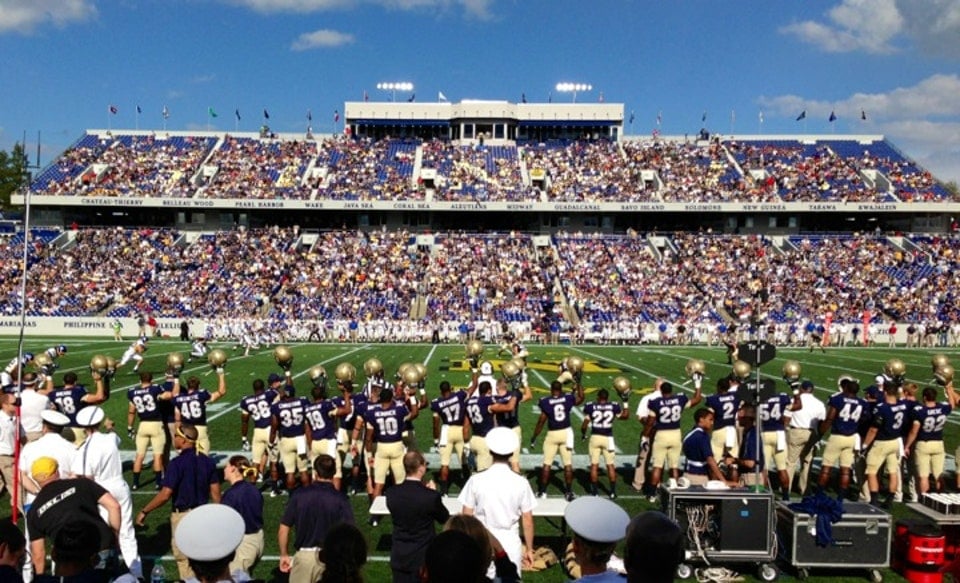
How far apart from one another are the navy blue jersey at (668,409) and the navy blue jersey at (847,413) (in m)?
2.04

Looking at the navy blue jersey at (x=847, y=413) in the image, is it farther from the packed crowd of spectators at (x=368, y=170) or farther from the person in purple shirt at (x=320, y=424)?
the packed crowd of spectators at (x=368, y=170)

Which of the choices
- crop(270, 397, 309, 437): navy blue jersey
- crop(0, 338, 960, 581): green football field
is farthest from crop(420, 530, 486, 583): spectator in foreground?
crop(270, 397, 309, 437): navy blue jersey

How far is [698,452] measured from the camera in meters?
8.13

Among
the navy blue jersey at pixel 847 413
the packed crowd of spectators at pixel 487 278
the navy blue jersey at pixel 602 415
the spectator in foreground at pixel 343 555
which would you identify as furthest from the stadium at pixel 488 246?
the spectator in foreground at pixel 343 555

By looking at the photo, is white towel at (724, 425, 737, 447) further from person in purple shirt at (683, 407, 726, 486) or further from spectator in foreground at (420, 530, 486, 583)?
spectator in foreground at (420, 530, 486, 583)

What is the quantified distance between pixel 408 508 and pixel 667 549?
8.67ft

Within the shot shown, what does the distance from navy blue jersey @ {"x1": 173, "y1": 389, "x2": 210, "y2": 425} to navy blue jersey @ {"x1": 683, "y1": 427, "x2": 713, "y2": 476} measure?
6.46m

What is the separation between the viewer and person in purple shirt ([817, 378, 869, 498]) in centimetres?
940

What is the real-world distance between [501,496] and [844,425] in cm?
622

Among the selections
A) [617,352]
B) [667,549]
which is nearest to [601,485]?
[667,549]

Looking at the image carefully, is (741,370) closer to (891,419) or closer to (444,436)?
(891,419)

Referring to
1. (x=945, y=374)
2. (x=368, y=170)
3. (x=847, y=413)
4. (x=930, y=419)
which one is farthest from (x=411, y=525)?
(x=368, y=170)

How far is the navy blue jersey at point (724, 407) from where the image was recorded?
968cm

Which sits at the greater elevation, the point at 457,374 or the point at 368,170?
the point at 368,170
